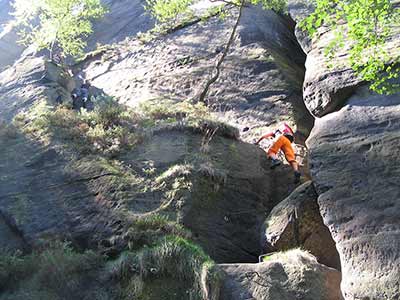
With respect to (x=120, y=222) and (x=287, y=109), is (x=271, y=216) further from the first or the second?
(x=287, y=109)

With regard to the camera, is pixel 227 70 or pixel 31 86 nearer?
pixel 227 70

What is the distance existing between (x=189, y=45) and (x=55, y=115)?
9.78 metres

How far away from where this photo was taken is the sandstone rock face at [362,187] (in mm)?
7523

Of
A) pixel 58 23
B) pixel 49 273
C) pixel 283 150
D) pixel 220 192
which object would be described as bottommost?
pixel 283 150

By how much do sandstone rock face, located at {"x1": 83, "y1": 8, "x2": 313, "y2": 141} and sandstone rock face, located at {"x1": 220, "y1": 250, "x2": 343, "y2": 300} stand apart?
6868 mm

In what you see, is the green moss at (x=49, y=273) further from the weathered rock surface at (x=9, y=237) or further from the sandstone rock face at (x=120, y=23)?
the sandstone rock face at (x=120, y=23)

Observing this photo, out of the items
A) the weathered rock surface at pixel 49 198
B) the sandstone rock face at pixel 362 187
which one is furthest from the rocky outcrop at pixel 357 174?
the weathered rock surface at pixel 49 198

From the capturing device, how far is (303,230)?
991 centimetres

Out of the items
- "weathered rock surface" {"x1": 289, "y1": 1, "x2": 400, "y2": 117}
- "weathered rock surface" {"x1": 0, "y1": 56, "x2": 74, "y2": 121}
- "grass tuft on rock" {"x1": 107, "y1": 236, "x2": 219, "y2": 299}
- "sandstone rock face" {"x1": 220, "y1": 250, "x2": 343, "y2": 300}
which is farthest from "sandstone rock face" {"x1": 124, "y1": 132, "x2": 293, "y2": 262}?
"weathered rock surface" {"x1": 0, "y1": 56, "x2": 74, "y2": 121}

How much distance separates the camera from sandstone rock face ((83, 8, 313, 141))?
1644 centimetres

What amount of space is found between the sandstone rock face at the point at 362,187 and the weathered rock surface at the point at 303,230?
2.89 ft

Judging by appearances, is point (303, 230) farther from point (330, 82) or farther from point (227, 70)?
point (227, 70)

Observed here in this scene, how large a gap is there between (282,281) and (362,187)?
2.36 meters

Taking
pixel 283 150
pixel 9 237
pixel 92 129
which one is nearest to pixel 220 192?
pixel 283 150
